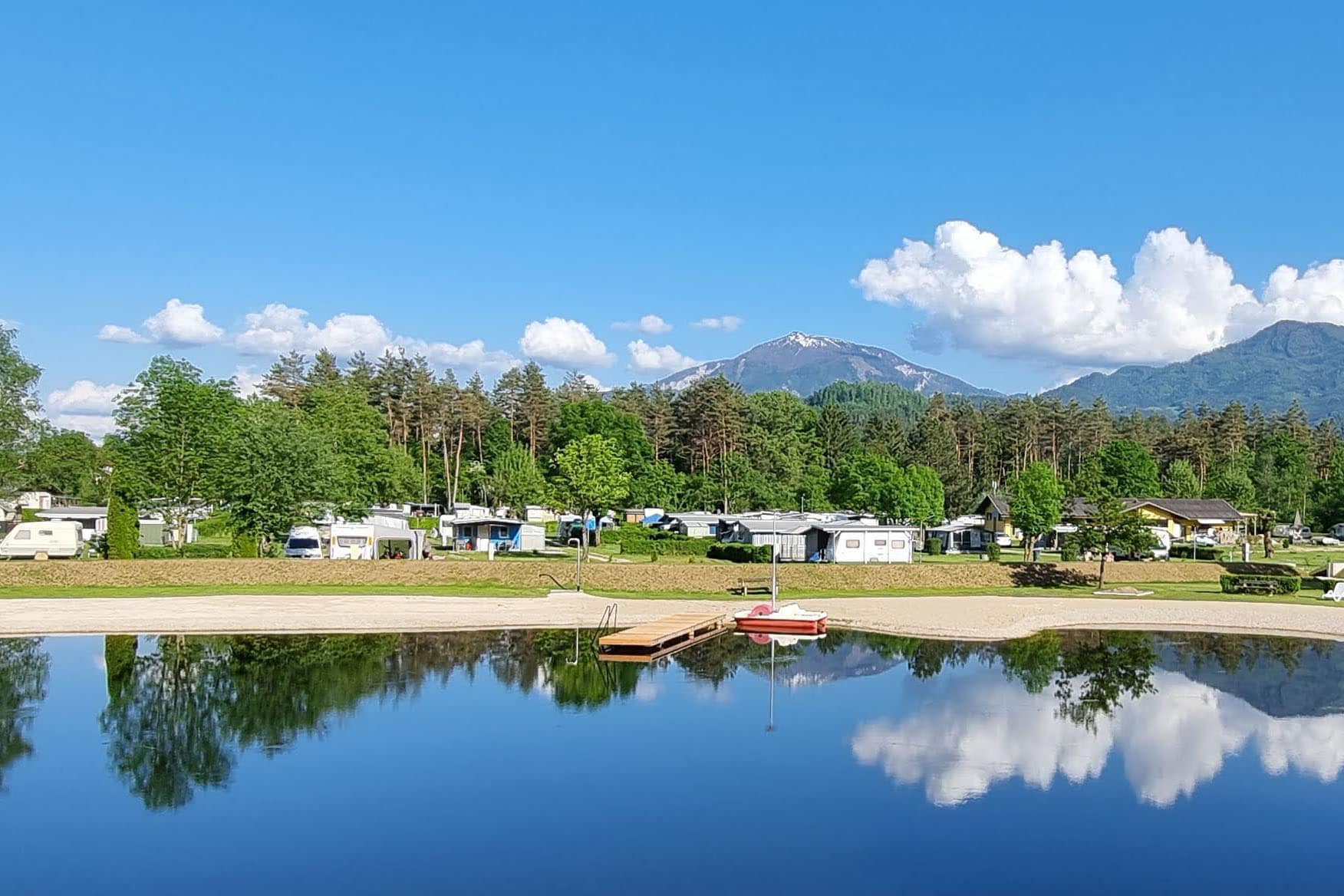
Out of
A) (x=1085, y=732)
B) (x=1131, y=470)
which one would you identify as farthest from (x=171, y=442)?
(x=1131, y=470)

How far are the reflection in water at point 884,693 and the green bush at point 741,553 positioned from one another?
1644cm

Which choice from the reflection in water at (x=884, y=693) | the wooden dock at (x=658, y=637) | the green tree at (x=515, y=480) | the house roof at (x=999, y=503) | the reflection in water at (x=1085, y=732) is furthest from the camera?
the green tree at (x=515, y=480)

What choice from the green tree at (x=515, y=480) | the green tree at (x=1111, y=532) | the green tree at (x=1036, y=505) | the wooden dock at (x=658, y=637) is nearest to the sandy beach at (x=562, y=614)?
the wooden dock at (x=658, y=637)

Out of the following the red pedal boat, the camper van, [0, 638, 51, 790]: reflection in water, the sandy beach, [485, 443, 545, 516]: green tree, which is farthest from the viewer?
[485, 443, 545, 516]: green tree

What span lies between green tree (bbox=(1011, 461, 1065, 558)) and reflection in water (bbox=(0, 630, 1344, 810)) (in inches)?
969

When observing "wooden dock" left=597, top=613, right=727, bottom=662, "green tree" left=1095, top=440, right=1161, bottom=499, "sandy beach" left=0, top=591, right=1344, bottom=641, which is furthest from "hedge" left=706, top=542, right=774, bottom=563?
"green tree" left=1095, top=440, right=1161, bottom=499

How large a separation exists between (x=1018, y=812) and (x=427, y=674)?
15387 millimetres

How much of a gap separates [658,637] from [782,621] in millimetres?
6068

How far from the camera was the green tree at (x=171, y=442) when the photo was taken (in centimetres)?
4934

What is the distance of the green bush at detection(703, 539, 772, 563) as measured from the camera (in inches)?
2034

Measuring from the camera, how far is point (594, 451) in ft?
194

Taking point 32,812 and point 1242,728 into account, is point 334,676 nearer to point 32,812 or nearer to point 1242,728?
point 32,812

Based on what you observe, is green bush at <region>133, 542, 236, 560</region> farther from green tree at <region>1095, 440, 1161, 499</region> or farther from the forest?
green tree at <region>1095, 440, 1161, 499</region>

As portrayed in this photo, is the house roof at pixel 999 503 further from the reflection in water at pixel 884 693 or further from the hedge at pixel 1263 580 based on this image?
the reflection in water at pixel 884 693
